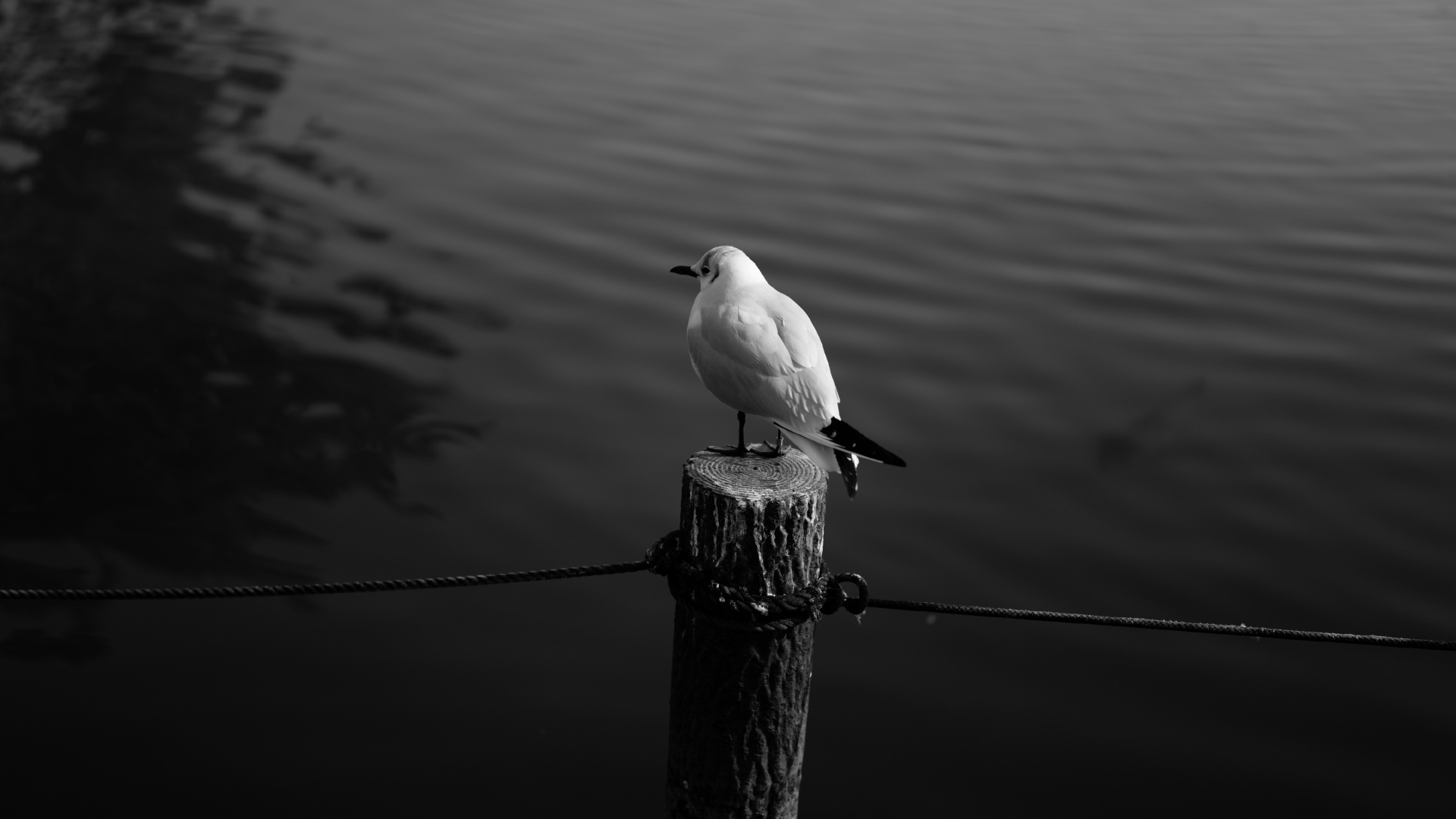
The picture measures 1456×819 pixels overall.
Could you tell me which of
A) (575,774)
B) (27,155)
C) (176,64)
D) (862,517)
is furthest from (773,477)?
(176,64)

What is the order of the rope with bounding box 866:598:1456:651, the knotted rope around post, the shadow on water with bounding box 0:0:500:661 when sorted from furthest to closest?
the shadow on water with bounding box 0:0:500:661
the rope with bounding box 866:598:1456:651
the knotted rope around post

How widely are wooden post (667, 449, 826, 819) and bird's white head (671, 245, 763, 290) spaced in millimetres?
810

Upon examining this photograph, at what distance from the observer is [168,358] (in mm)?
6902

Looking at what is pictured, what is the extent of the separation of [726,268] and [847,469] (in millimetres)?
A: 659

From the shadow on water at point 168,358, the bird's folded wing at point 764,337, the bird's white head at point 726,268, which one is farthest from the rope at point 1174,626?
the shadow on water at point 168,358

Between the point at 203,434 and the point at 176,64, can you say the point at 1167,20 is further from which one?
the point at 203,434

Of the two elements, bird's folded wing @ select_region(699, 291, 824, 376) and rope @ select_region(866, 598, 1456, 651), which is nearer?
rope @ select_region(866, 598, 1456, 651)

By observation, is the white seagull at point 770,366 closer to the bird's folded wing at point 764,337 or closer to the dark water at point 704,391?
Answer: the bird's folded wing at point 764,337

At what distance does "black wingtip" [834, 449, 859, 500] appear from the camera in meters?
3.24

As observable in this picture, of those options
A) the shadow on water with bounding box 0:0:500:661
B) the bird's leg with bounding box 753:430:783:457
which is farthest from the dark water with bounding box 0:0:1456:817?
the bird's leg with bounding box 753:430:783:457

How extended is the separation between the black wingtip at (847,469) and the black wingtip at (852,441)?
7cm

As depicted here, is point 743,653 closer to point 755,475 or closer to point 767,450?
point 755,475

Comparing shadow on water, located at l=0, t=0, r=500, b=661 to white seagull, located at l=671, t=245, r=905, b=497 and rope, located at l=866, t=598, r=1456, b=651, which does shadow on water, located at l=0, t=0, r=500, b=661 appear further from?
rope, located at l=866, t=598, r=1456, b=651

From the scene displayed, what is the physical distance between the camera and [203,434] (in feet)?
20.5
